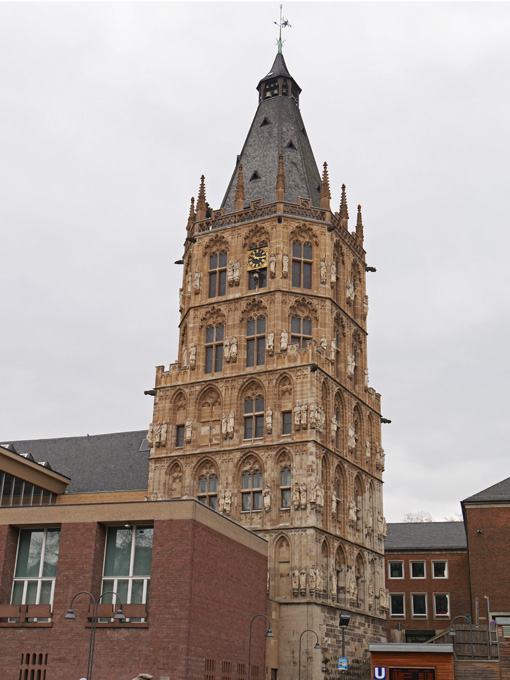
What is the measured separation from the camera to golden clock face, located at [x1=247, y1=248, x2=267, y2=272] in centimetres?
5908

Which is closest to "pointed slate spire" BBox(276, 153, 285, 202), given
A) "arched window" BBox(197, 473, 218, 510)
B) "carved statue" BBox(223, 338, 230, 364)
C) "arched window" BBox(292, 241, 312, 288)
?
"arched window" BBox(292, 241, 312, 288)

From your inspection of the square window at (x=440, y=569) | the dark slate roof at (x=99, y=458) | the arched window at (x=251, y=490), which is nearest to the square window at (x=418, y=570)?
the square window at (x=440, y=569)

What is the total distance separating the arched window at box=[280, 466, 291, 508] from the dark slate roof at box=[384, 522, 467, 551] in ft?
93.4

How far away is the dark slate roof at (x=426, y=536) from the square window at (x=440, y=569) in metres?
1.36

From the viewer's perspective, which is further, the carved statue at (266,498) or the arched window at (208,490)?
the arched window at (208,490)

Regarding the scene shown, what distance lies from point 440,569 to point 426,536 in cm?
374

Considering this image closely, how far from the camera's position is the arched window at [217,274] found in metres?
60.1

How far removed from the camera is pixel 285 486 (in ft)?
173

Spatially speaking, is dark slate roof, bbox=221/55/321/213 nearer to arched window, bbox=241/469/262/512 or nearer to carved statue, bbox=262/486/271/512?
arched window, bbox=241/469/262/512

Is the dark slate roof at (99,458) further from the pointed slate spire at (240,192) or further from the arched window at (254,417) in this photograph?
the pointed slate spire at (240,192)

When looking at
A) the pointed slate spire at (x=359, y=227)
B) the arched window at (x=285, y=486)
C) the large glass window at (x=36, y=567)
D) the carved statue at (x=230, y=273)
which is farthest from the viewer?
the pointed slate spire at (x=359, y=227)

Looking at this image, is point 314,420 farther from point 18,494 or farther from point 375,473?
point 18,494

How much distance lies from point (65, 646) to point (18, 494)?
67.5 feet

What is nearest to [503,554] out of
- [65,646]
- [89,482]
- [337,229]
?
[337,229]
